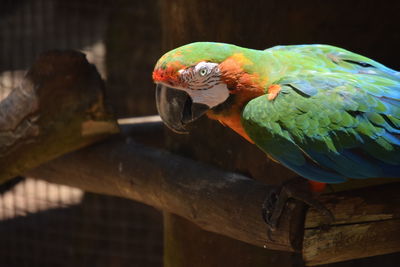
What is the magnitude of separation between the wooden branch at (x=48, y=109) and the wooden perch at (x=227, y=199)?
182 mm

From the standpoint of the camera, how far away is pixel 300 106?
1439 millimetres

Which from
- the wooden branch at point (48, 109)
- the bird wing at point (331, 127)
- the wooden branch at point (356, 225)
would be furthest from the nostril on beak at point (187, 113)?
the wooden branch at point (48, 109)

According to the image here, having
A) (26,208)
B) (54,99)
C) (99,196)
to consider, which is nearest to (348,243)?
(54,99)

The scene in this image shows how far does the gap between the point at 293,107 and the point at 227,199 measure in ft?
1.16

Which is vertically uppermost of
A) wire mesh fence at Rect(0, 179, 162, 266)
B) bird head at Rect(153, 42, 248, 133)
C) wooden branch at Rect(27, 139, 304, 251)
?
bird head at Rect(153, 42, 248, 133)

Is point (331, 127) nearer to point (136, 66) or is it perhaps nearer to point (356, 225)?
point (356, 225)

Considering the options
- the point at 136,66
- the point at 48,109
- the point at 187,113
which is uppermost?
the point at 187,113

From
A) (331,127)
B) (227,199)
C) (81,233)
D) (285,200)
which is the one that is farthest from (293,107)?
(81,233)

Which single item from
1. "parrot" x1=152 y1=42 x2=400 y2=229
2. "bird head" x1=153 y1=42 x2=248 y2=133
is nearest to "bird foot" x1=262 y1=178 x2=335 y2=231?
"parrot" x1=152 y1=42 x2=400 y2=229

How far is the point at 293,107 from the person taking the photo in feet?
4.74

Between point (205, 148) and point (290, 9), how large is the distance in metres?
0.51

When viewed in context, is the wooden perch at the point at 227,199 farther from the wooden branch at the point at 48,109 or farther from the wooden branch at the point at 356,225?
the wooden branch at the point at 48,109

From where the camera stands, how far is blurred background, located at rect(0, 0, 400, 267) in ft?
5.99

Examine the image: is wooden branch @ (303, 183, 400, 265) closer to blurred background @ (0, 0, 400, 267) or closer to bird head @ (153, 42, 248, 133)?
blurred background @ (0, 0, 400, 267)
